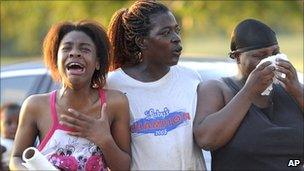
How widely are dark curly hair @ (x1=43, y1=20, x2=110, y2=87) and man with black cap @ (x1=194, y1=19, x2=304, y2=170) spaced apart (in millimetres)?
474

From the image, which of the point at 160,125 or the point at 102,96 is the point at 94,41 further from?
the point at 160,125

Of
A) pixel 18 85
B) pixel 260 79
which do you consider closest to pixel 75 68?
pixel 260 79

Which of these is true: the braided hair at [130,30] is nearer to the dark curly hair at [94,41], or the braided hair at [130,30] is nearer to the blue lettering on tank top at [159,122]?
the dark curly hair at [94,41]

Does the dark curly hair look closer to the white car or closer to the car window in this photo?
the white car

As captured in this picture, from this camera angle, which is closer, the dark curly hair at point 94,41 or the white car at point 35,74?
the dark curly hair at point 94,41

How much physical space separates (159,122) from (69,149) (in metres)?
0.43

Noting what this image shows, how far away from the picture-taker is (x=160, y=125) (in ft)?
11.8

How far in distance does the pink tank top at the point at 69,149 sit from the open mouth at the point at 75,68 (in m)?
0.23

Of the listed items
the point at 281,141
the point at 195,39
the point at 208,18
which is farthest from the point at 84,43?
the point at 195,39

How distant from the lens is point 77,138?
3.45 meters

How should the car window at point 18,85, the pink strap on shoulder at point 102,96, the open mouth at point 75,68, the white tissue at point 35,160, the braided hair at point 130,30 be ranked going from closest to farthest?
the white tissue at point 35,160 < the open mouth at point 75,68 < the pink strap on shoulder at point 102,96 < the braided hair at point 130,30 < the car window at point 18,85

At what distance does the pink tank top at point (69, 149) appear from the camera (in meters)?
3.43

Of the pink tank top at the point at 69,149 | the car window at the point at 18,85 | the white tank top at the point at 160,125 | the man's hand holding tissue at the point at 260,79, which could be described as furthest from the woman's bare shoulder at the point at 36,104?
the car window at the point at 18,85

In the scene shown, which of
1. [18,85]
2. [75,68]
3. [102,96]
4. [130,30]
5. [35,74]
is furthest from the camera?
[18,85]
